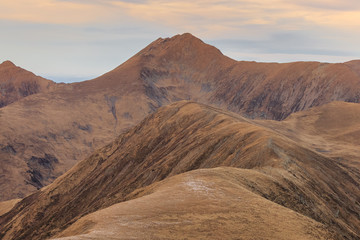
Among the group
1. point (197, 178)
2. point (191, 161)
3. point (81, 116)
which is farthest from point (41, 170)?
point (197, 178)

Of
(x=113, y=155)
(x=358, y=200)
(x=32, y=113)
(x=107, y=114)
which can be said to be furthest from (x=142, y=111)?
(x=358, y=200)

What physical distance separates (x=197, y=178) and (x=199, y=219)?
30.7 ft

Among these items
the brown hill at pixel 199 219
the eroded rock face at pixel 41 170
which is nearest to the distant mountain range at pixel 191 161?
the brown hill at pixel 199 219

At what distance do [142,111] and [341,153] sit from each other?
4340 inches

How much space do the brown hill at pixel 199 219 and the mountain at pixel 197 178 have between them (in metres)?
0.23

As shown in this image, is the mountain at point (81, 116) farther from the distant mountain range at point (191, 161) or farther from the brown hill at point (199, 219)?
the brown hill at point (199, 219)

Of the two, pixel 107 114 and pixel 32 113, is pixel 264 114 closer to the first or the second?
pixel 107 114

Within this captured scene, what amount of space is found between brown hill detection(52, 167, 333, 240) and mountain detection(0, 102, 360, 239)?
0.23 m

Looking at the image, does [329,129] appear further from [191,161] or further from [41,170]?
[41,170]

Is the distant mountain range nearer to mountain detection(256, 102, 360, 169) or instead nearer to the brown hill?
the brown hill

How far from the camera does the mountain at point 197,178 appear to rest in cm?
3644

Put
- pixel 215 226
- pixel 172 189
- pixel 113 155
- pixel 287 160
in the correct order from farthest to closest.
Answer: pixel 113 155, pixel 287 160, pixel 172 189, pixel 215 226

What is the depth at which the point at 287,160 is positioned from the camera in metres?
49.8

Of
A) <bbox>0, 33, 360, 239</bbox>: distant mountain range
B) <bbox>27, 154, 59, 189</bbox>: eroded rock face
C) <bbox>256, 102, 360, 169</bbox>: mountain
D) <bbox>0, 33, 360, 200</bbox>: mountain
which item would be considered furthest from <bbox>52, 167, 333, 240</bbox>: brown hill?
<bbox>27, 154, 59, 189</bbox>: eroded rock face
